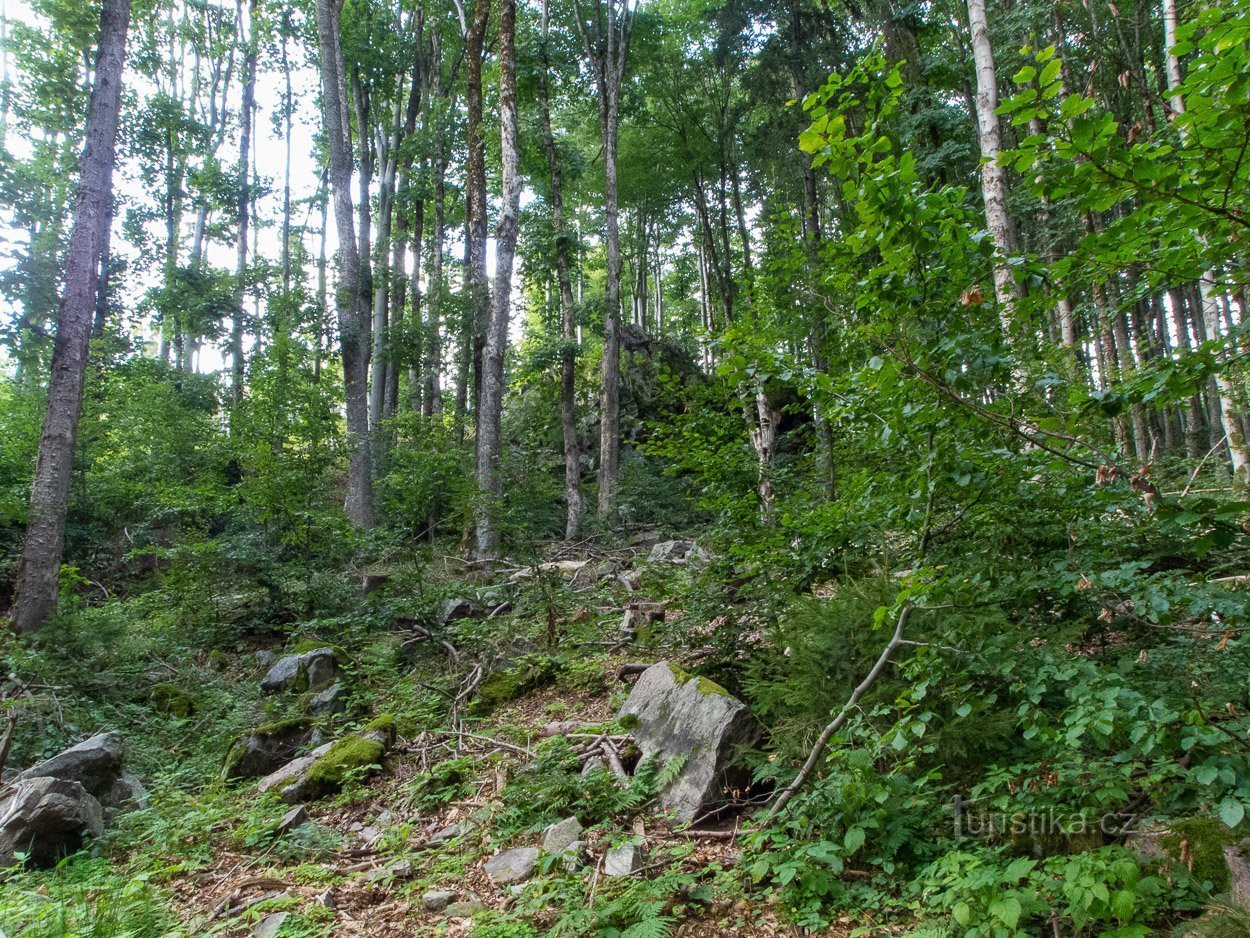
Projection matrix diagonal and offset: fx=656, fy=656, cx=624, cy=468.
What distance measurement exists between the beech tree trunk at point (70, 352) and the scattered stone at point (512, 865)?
22.1 feet

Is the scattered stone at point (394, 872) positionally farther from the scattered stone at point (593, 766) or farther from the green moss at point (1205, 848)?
the green moss at point (1205, 848)

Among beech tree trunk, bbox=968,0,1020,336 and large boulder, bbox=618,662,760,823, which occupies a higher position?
beech tree trunk, bbox=968,0,1020,336

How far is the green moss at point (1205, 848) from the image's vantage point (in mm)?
2416

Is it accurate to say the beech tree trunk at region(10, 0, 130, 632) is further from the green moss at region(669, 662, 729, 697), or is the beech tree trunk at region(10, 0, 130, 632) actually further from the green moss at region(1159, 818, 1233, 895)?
the green moss at region(1159, 818, 1233, 895)

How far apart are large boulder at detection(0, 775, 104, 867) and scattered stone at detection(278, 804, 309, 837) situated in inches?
47.9

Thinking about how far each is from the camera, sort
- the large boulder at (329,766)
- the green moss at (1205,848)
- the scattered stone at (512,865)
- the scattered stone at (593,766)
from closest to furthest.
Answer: the green moss at (1205,848), the scattered stone at (512,865), the scattered stone at (593,766), the large boulder at (329,766)

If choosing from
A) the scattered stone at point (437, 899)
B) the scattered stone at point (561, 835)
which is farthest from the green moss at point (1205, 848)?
the scattered stone at point (437, 899)

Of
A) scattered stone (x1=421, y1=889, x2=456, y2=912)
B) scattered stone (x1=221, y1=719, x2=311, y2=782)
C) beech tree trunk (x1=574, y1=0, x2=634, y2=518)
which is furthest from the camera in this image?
beech tree trunk (x1=574, y1=0, x2=634, y2=518)

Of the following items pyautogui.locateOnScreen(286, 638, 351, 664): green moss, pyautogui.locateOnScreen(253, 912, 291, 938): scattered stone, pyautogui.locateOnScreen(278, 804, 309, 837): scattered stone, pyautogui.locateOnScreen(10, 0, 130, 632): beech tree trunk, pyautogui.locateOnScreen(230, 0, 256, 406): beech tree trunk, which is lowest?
pyautogui.locateOnScreen(253, 912, 291, 938): scattered stone

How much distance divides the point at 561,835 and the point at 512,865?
1.01 feet

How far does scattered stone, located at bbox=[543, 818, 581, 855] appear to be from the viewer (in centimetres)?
372

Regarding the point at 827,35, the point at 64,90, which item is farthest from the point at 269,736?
the point at 64,90

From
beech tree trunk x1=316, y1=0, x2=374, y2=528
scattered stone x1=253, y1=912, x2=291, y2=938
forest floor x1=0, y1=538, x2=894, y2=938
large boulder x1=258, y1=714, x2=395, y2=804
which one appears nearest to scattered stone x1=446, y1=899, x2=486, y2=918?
forest floor x1=0, y1=538, x2=894, y2=938

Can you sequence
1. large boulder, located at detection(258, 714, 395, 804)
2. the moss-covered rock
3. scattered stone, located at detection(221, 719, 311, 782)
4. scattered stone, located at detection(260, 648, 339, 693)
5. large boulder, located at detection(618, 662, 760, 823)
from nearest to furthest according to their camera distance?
large boulder, located at detection(618, 662, 760, 823) → large boulder, located at detection(258, 714, 395, 804) → scattered stone, located at detection(221, 719, 311, 782) → the moss-covered rock → scattered stone, located at detection(260, 648, 339, 693)
